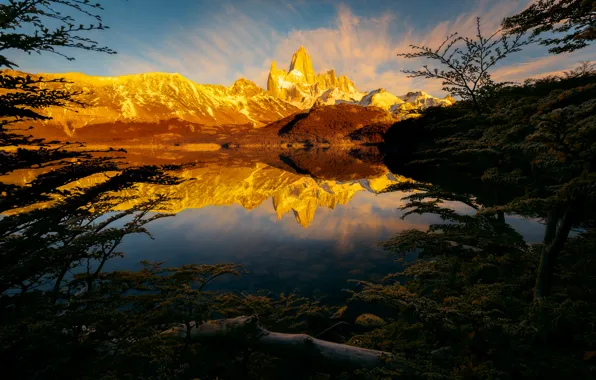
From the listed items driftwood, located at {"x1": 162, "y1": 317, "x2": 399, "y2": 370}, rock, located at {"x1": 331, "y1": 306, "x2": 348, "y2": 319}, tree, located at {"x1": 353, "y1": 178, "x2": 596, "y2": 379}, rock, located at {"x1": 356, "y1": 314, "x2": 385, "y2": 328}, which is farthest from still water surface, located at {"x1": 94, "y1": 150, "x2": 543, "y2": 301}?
driftwood, located at {"x1": 162, "y1": 317, "x2": 399, "y2": 370}

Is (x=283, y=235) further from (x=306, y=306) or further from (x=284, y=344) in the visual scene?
(x=284, y=344)

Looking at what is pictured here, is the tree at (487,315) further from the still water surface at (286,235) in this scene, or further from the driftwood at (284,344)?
the still water surface at (286,235)

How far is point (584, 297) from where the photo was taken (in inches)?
227

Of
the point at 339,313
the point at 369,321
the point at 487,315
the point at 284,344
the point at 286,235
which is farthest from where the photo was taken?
the point at 286,235

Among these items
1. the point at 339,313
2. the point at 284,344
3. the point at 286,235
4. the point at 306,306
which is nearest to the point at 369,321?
the point at 339,313

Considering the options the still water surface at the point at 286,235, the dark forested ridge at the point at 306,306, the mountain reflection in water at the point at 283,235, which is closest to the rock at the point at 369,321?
the dark forested ridge at the point at 306,306

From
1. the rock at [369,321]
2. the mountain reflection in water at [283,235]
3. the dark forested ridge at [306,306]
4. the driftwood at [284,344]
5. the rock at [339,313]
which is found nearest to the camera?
the dark forested ridge at [306,306]

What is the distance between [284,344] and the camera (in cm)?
612

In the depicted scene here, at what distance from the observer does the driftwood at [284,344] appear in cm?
562

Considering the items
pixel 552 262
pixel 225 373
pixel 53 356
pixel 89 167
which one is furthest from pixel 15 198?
pixel 552 262

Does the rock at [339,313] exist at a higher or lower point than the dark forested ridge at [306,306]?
lower

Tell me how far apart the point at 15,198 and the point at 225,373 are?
509 centimetres

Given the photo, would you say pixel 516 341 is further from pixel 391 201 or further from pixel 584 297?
pixel 391 201

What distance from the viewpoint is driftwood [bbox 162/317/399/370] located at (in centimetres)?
562
